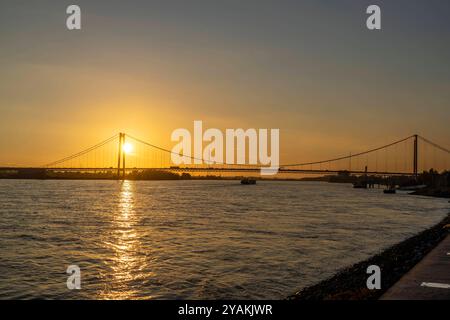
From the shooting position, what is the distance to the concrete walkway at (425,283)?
353 inches

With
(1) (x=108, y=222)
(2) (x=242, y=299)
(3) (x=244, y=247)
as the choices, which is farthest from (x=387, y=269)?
(1) (x=108, y=222)

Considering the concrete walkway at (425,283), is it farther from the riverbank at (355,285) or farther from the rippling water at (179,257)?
the rippling water at (179,257)

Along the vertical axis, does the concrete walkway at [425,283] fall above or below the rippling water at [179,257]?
above

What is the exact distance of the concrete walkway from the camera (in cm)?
896

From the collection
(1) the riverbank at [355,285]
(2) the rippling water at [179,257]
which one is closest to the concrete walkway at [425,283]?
(1) the riverbank at [355,285]

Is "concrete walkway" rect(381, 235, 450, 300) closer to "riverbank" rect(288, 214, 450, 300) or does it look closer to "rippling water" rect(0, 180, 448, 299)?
"riverbank" rect(288, 214, 450, 300)

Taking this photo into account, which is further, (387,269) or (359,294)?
(387,269)

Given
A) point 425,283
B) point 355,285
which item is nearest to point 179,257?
point 355,285

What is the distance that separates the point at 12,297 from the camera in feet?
40.2

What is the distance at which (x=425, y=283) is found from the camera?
32.9 feet

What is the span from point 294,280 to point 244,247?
23.8 ft
